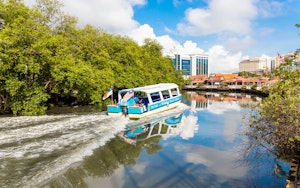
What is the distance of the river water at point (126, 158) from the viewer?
699cm

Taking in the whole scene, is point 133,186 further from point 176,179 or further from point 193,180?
point 193,180

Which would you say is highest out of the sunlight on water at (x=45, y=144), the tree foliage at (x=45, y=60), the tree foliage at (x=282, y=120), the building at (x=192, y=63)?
the building at (x=192, y=63)

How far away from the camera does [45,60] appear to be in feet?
57.9

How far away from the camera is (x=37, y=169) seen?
7.55 meters

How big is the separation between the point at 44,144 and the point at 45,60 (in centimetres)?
994

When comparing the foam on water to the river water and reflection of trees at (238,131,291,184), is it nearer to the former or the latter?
the river water

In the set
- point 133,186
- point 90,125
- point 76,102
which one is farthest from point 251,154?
point 76,102

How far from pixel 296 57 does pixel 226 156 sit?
6303 mm

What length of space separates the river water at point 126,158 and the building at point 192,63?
138279 mm

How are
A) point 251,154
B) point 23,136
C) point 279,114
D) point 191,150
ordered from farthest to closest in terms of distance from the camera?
point 23,136 < point 191,150 < point 251,154 < point 279,114

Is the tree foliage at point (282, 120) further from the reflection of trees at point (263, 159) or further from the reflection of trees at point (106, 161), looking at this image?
the reflection of trees at point (106, 161)

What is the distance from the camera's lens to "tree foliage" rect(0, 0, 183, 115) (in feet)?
52.9

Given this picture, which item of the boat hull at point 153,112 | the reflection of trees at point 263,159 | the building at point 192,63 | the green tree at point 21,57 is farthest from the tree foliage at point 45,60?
the building at point 192,63

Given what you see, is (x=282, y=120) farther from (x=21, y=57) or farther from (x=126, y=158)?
(x=21, y=57)
